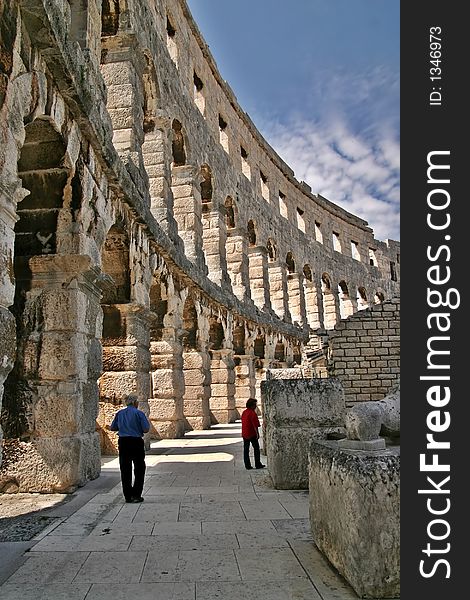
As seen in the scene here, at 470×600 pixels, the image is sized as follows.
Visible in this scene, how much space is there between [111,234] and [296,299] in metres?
16.3

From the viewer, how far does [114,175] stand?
6.54 metres

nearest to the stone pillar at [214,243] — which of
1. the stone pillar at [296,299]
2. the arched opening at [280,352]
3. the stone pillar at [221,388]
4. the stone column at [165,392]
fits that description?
the stone pillar at [221,388]

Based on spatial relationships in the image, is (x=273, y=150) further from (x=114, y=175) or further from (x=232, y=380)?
(x=114, y=175)

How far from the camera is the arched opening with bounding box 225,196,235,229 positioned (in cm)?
1709

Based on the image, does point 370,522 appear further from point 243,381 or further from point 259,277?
point 259,277

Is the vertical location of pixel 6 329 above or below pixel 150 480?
above

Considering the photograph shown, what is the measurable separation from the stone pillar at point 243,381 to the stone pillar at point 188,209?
12.9ft

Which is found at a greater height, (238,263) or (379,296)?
(238,263)

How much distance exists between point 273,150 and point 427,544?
2130 cm

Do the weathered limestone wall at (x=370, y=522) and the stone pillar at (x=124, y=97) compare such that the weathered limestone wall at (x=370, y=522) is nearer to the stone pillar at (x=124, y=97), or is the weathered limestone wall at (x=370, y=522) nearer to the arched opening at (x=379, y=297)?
the stone pillar at (x=124, y=97)

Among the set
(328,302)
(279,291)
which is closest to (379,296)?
(328,302)

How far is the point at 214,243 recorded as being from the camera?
1495 centimetres

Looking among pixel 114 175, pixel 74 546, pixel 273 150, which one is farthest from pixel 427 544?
pixel 273 150

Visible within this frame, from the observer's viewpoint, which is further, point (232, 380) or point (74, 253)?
point (232, 380)
